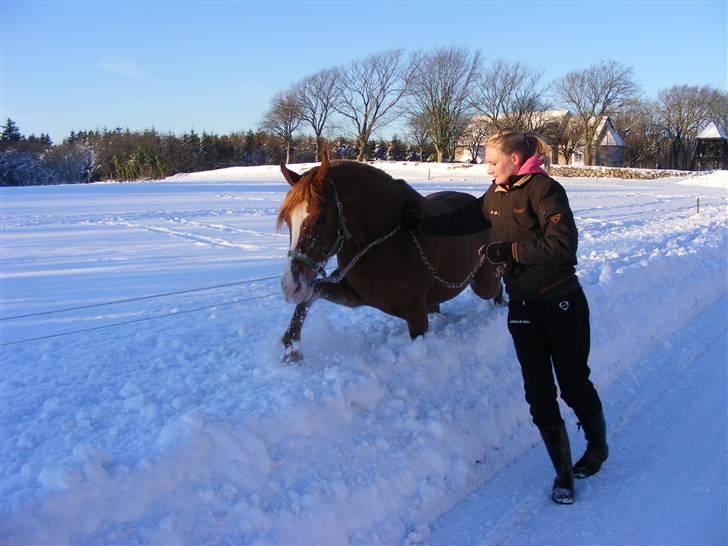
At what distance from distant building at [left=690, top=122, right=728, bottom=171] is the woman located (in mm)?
76221

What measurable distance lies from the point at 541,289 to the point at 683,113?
80459 mm

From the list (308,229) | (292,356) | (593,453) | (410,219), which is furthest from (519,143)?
(292,356)

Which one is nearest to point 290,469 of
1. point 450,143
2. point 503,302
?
point 503,302

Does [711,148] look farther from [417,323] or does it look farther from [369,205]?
[369,205]

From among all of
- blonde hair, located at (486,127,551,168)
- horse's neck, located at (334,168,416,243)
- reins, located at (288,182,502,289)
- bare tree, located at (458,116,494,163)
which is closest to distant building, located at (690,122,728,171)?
bare tree, located at (458,116,494,163)

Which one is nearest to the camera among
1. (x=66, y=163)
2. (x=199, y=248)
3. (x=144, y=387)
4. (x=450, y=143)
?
(x=144, y=387)

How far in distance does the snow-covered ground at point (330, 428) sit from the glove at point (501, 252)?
113 cm

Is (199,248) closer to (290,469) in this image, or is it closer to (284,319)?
(284,319)

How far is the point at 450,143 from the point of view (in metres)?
60.8

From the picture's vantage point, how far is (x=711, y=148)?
69.2m

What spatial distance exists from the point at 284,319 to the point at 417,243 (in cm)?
181

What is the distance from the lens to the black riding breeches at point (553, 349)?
3057mm

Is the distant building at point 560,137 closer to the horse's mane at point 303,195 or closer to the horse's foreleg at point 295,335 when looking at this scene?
the horse's foreleg at point 295,335

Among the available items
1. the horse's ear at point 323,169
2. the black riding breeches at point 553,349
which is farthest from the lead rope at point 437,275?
the horse's ear at point 323,169
